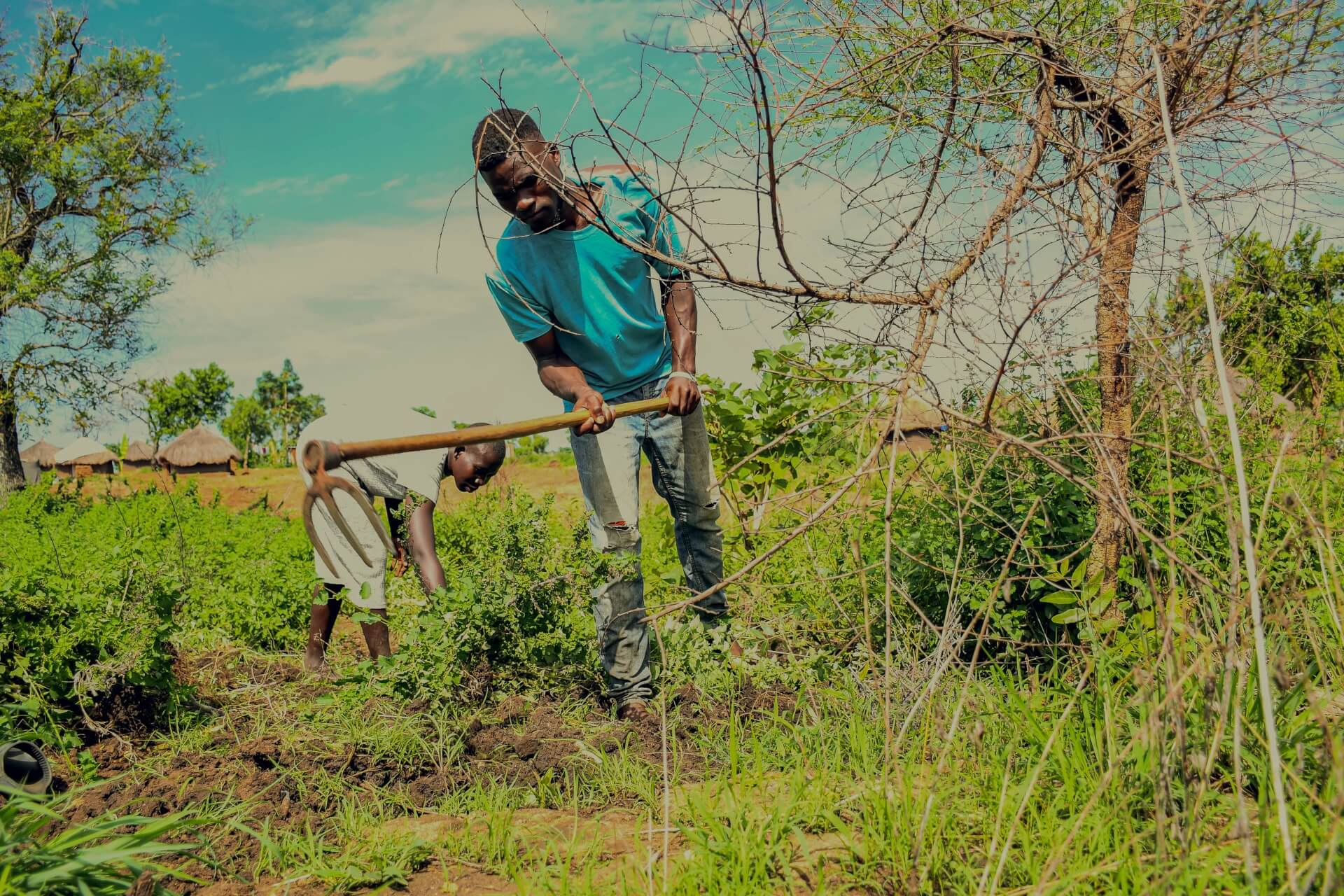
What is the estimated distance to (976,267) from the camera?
2652mm

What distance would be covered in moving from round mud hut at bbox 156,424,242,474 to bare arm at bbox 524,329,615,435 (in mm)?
40441

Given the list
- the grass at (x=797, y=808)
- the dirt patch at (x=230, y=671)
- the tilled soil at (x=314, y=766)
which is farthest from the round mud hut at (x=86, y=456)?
the grass at (x=797, y=808)

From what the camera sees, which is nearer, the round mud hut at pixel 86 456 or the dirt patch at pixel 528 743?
the dirt patch at pixel 528 743

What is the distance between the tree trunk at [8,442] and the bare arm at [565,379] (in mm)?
15717

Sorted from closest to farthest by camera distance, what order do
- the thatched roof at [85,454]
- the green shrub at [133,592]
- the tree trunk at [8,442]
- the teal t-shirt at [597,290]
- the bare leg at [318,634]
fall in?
the green shrub at [133,592], the teal t-shirt at [597,290], the bare leg at [318,634], the tree trunk at [8,442], the thatched roof at [85,454]

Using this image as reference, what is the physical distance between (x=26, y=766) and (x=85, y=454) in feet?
138

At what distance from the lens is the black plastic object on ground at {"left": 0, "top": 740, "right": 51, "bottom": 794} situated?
269 centimetres

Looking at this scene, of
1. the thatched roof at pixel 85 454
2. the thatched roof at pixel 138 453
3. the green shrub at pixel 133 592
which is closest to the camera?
the green shrub at pixel 133 592

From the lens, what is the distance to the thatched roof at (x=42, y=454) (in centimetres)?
4234

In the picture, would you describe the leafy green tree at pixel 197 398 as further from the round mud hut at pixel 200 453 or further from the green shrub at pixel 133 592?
the green shrub at pixel 133 592

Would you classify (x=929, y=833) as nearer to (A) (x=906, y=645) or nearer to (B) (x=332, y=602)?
(A) (x=906, y=645)

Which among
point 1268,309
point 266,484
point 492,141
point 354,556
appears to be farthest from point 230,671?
point 266,484

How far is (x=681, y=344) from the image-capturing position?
11.8ft


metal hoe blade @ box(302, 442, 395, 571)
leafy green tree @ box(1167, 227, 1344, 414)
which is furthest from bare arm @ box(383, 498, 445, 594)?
leafy green tree @ box(1167, 227, 1344, 414)
